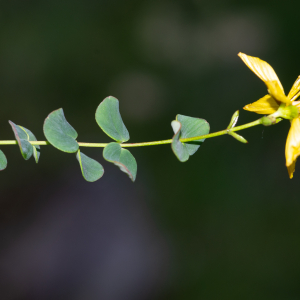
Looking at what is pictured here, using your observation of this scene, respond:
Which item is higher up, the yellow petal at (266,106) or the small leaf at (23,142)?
the small leaf at (23,142)

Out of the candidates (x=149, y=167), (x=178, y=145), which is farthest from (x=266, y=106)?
(x=149, y=167)

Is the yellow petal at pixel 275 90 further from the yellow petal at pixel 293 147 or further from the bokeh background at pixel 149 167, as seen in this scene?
the bokeh background at pixel 149 167

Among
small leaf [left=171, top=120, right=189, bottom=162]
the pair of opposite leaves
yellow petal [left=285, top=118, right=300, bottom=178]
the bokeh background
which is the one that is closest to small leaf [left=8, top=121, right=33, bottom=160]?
the pair of opposite leaves

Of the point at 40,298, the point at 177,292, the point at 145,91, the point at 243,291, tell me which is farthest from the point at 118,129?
the point at 243,291

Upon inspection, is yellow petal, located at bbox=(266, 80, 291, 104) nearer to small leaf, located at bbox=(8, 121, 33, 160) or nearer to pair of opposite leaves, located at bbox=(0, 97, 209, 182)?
pair of opposite leaves, located at bbox=(0, 97, 209, 182)

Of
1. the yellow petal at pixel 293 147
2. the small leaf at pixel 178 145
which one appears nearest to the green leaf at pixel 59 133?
the small leaf at pixel 178 145

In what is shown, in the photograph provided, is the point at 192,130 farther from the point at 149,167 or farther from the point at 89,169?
the point at 149,167

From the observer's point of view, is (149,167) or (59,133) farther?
(149,167)
